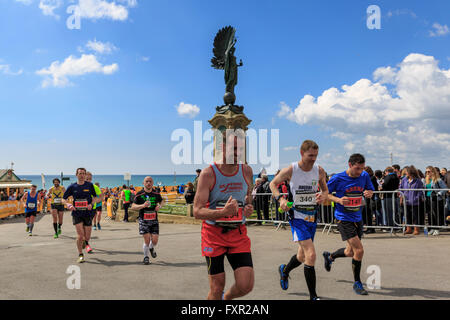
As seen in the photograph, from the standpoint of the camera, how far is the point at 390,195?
431 inches

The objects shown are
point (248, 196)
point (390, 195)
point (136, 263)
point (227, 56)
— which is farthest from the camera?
point (227, 56)

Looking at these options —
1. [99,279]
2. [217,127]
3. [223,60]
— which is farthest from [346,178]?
[223,60]

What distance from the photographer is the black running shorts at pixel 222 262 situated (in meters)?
3.33

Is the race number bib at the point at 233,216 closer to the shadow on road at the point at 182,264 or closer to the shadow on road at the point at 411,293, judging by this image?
the shadow on road at the point at 411,293

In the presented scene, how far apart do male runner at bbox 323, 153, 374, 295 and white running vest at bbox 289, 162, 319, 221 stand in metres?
0.63

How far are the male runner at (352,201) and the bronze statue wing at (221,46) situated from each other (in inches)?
A: 573

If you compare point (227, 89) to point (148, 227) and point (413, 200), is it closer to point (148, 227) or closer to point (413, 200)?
point (413, 200)

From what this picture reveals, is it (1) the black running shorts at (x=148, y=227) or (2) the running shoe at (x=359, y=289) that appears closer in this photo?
(2) the running shoe at (x=359, y=289)

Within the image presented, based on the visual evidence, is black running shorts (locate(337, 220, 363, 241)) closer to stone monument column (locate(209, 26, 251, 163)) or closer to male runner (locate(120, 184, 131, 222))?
stone monument column (locate(209, 26, 251, 163))

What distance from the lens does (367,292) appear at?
16.4ft

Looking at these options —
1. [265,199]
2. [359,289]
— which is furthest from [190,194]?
[359,289]

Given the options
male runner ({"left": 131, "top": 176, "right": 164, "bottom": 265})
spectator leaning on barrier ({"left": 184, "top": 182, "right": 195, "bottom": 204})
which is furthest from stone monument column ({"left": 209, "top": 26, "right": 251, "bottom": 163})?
male runner ({"left": 131, "top": 176, "right": 164, "bottom": 265})

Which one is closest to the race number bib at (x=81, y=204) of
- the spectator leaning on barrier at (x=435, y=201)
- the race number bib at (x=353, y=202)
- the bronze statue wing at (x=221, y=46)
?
the race number bib at (x=353, y=202)

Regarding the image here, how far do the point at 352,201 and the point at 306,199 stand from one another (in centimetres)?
105
